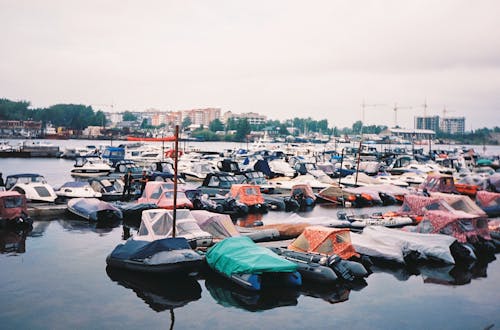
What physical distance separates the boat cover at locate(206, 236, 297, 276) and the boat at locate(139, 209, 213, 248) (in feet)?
6.19

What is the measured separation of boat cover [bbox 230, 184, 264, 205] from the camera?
3916 centimetres

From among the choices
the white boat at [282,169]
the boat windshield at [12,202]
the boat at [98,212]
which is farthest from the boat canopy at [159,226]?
the white boat at [282,169]

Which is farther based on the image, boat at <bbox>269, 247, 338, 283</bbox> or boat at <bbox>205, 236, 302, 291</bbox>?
boat at <bbox>269, 247, 338, 283</bbox>

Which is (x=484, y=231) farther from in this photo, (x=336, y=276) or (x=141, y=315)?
(x=141, y=315)

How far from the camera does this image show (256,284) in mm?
19234

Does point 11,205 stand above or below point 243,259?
above

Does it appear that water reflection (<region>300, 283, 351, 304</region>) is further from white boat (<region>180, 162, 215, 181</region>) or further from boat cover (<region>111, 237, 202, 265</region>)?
white boat (<region>180, 162, 215, 181</region>)

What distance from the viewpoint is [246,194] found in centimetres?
3941

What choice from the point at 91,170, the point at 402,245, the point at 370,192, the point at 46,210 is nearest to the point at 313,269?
the point at 402,245

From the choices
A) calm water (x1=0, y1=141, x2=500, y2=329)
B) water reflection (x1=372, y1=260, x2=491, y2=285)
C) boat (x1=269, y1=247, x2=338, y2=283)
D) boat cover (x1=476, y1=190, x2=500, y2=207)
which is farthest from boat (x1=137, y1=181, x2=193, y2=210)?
boat cover (x1=476, y1=190, x2=500, y2=207)

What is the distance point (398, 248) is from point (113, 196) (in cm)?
2454

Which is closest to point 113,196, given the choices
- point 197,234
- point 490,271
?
point 197,234

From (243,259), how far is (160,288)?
3.39 meters

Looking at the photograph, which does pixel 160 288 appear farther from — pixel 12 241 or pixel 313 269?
pixel 12 241
